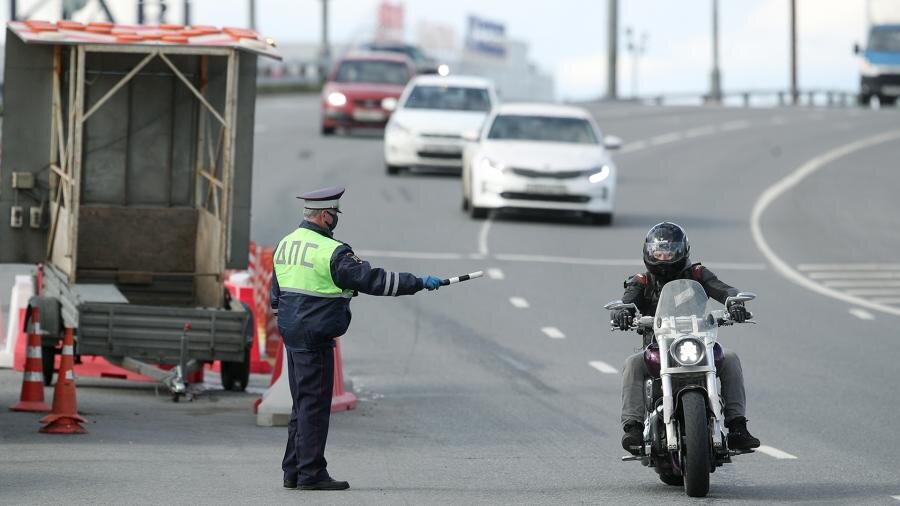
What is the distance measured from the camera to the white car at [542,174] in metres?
27.2

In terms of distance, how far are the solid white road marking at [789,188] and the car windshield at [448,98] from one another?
210 inches

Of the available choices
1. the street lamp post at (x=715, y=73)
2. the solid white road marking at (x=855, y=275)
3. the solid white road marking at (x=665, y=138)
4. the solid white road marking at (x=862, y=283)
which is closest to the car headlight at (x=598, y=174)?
the solid white road marking at (x=855, y=275)

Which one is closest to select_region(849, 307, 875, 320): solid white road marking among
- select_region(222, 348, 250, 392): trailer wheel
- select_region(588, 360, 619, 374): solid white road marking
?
select_region(588, 360, 619, 374): solid white road marking

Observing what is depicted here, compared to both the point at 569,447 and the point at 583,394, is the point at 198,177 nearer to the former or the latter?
the point at 583,394

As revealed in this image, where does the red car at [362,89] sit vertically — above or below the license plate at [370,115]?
above

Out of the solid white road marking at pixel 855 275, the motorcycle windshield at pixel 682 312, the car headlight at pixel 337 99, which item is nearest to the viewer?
the motorcycle windshield at pixel 682 312

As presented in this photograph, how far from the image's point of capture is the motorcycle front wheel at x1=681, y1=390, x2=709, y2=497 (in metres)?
9.47

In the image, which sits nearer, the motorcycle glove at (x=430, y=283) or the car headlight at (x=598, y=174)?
the motorcycle glove at (x=430, y=283)

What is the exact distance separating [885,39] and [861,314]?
4092cm

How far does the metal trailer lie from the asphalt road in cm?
59

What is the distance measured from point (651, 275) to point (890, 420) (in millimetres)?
3589

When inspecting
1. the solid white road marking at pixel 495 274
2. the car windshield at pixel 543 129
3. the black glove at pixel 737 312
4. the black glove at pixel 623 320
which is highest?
the car windshield at pixel 543 129

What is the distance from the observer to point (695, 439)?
31.1 feet

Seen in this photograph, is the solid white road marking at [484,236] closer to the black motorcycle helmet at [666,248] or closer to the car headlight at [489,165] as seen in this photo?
the car headlight at [489,165]
